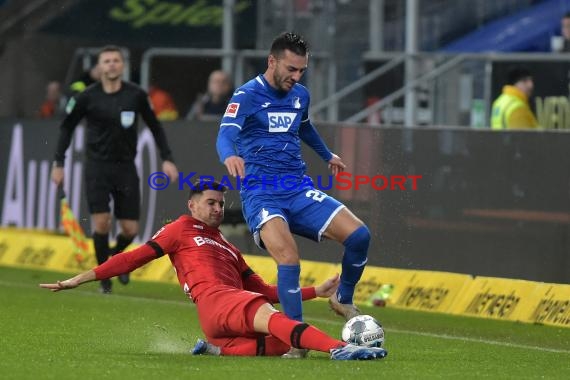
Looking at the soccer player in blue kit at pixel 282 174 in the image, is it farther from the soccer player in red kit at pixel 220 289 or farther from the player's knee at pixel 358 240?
the soccer player in red kit at pixel 220 289

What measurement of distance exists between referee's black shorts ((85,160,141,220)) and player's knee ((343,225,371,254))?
5026mm

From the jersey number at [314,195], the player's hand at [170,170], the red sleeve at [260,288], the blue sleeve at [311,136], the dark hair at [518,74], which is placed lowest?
the red sleeve at [260,288]

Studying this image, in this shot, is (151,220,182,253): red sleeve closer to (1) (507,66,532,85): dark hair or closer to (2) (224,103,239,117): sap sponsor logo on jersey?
(2) (224,103,239,117): sap sponsor logo on jersey

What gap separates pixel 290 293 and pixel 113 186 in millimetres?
5426

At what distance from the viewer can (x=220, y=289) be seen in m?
10.4

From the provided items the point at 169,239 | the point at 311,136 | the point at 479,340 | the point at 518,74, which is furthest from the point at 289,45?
the point at 518,74

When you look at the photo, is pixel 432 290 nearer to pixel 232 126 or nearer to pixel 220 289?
pixel 232 126

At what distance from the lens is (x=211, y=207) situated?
10.8 meters

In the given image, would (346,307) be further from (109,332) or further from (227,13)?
(227,13)

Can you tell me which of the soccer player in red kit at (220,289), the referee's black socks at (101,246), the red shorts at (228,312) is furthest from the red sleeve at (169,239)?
the referee's black socks at (101,246)

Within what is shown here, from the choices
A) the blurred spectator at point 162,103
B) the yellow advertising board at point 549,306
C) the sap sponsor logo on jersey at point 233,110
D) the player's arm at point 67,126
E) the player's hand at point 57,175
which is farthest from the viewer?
the blurred spectator at point 162,103

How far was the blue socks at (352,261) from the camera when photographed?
36.2 feet

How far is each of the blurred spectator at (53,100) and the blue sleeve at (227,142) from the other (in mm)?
11318

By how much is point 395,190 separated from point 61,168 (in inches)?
129
